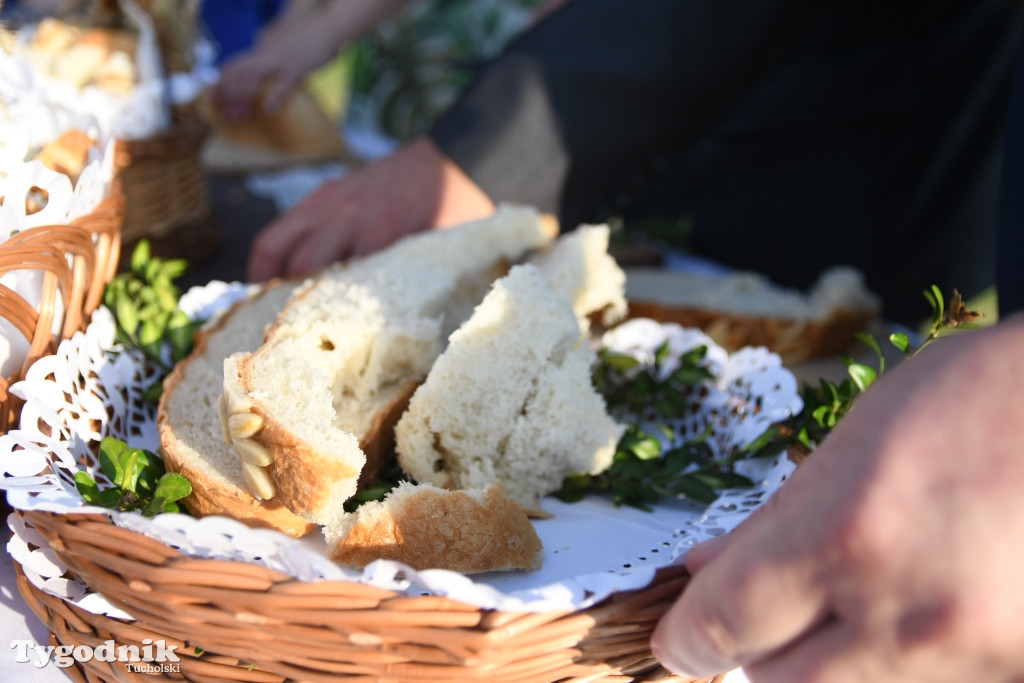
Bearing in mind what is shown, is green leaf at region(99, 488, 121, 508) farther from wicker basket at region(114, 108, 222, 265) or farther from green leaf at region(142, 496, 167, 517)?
wicker basket at region(114, 108, 222, 265)

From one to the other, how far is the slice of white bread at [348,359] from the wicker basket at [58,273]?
0.78 ft

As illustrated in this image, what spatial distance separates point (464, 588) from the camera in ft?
2.10

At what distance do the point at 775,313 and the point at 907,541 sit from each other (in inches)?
54.4

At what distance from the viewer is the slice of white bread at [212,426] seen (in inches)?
33.3

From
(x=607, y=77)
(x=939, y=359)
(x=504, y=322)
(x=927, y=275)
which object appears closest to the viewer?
(x=939, y=359)

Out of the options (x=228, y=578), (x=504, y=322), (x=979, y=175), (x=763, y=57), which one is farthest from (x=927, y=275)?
(x=228, y=578)

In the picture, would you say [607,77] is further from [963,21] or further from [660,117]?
[963,21]

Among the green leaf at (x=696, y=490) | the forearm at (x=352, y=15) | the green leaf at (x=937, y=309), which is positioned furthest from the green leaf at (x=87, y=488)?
the forearm at (x=352, y=15)

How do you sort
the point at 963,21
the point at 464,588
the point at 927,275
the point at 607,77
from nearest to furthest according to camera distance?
the point at 464,588, the point at 607,77, the point at 963,21, the point at 927,275

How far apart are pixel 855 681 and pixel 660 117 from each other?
142cm

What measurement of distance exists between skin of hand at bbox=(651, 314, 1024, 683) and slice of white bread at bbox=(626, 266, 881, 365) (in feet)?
3.89

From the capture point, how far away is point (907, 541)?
488 mm

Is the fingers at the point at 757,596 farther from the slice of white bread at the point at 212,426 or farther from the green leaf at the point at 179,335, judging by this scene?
the green leaf at the point at 179,335

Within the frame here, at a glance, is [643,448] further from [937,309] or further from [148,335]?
[148,335]
